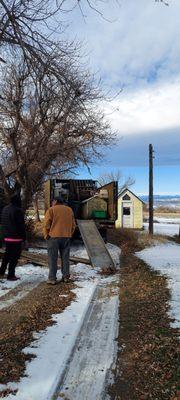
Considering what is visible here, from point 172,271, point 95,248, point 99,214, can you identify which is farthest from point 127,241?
point 172,271

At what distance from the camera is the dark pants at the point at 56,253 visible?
1077cm

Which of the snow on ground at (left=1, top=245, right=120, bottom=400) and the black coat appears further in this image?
the black coat

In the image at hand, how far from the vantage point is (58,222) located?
440 inches

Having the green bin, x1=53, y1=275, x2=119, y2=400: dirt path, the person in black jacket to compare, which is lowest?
x1=53, y1=275, x2=119, y2=400: dirt path

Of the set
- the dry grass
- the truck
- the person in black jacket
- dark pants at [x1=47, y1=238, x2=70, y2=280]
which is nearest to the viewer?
dark pants at [x1=47, y1=238, x2=70, y2=280]

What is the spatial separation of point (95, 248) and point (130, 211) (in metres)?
38.4

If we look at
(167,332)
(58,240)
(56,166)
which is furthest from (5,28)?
(56,166)

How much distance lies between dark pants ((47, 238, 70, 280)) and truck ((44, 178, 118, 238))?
9750 millimetres

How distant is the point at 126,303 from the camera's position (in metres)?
8.65

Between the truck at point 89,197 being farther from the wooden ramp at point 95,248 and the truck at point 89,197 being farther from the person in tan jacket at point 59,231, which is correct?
the person in tan jacket at point 59,231

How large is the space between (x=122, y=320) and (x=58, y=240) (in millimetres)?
3998

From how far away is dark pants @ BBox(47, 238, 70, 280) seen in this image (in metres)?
10.8

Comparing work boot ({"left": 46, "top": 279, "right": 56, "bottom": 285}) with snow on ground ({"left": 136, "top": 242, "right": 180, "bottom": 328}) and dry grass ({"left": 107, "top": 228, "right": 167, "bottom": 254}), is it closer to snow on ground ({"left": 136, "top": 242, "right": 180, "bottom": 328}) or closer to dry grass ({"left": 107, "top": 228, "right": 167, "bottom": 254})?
snow on ground ({"left": 136, "top": 242, "right": 180, "bottom": 328})

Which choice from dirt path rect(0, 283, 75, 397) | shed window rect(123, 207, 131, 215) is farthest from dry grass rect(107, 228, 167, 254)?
shed window rect(123, 207, 131, 215)
